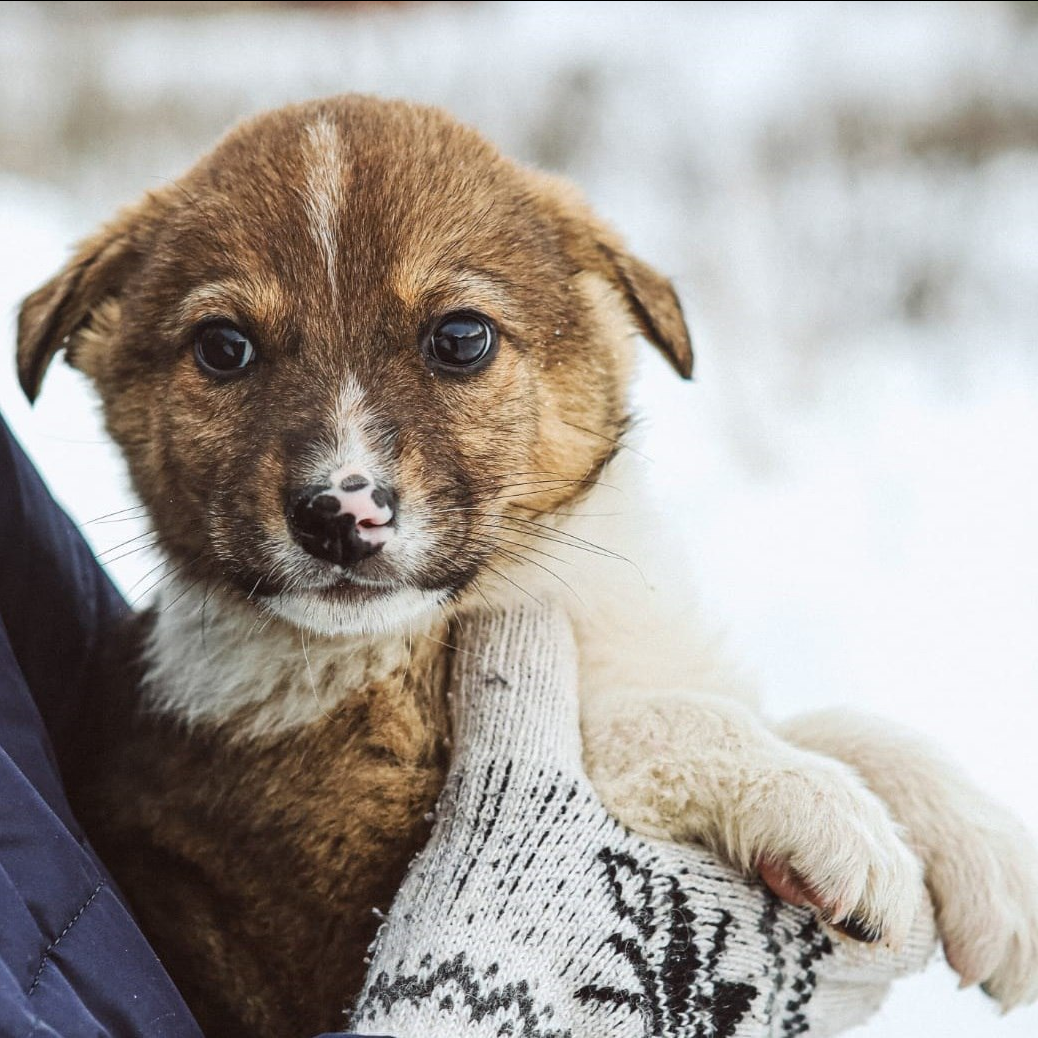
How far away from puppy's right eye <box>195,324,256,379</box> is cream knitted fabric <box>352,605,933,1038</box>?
88 cm

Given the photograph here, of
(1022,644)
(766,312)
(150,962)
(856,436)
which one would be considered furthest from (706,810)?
(766,312)

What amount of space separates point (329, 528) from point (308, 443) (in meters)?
0.18

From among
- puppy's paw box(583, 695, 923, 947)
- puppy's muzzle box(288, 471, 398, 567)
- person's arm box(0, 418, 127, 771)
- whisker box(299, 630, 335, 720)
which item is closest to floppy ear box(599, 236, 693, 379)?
Answer: puppy's paw box(583, 695, 923, 947)

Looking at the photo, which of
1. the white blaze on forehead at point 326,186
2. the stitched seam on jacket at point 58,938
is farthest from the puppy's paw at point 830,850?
the white blaze on forehead at point 326,186

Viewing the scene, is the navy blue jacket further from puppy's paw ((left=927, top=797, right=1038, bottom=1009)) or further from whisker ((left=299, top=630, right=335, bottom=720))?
puppy's paw ((left=927, top=797, right=1038, bottom=1009))

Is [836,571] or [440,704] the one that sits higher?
[440,704]

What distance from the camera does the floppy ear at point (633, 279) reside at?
2777mm

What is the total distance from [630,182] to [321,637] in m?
6.60

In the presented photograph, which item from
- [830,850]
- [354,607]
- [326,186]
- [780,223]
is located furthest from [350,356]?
[780,223]

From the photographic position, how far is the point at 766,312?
307 inches

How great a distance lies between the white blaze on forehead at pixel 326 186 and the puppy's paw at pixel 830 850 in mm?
1299

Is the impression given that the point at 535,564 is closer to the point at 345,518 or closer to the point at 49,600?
A: the point at 345,518

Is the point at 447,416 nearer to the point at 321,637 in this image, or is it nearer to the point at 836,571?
the point at 321,637

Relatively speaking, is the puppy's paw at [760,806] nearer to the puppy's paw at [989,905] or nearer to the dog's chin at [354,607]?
the puppy's paw at [989,905]
